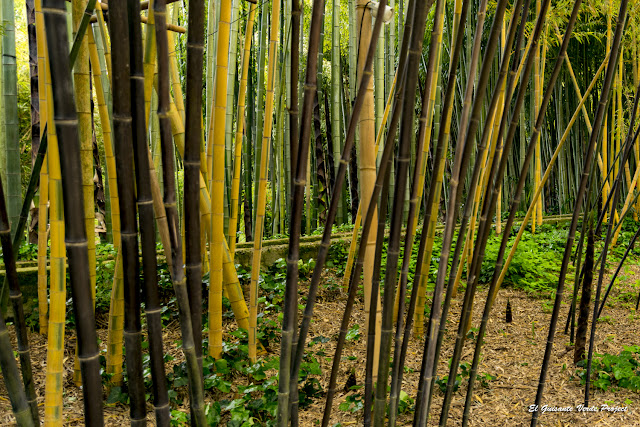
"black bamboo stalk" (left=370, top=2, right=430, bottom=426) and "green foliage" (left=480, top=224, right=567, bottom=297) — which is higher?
"black bamboo stalk" (left=370, top=2, right=430, bottom=426)

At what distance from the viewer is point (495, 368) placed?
1.73 metres

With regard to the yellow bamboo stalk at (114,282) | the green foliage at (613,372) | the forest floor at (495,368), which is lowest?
→ the forest floor at (495,368)

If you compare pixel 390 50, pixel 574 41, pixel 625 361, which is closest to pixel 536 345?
pixel 625 361

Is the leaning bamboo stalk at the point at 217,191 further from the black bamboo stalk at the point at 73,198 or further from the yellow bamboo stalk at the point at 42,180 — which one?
the black bamboo stalk at the point at 73,198

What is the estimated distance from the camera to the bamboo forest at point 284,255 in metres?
0.61

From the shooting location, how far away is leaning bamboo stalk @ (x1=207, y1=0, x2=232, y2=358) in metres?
1.16

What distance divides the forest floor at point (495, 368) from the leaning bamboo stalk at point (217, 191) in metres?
0.21

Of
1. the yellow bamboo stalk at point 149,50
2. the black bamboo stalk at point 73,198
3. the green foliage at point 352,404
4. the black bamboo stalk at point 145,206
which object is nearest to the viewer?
the black bamboo stalk at point 73,198

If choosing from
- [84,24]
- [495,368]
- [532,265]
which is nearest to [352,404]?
[495,368]

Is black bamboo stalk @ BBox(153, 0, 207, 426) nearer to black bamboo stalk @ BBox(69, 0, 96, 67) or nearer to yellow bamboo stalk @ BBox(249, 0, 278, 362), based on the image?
black bamboo stalk @ BBox(69, 0, 96, 67)

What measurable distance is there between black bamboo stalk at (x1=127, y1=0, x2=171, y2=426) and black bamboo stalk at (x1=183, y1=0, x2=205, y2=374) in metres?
0.05

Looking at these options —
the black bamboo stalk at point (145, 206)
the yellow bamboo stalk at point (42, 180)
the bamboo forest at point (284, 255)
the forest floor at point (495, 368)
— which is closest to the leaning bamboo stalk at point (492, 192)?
the bamboo forest at point (284, 255)

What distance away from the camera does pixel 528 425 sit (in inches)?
54.3

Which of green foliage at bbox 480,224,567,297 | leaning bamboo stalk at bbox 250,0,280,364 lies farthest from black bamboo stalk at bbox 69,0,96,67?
green foliage at bbox 480,224,567,297
